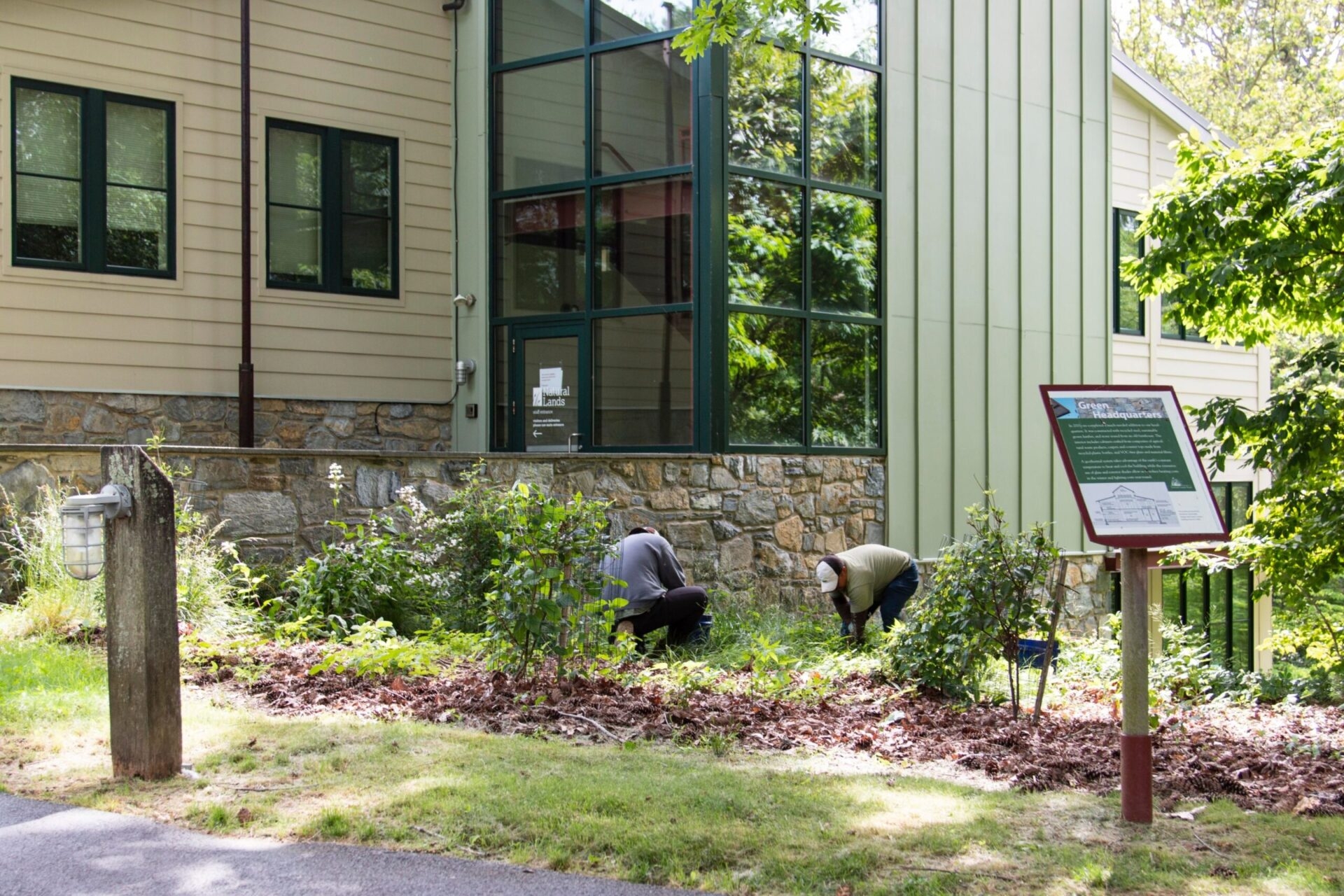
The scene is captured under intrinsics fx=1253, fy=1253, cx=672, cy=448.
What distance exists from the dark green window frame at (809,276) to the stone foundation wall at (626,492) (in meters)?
0.16

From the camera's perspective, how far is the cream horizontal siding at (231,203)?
36.8ft

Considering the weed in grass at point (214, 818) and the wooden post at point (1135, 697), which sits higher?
the wooden post at point (1135, 697)

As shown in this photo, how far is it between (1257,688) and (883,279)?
5.46 meters

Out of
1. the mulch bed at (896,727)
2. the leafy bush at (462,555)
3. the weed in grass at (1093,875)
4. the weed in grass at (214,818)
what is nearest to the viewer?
the weed in grass at (1093,875)

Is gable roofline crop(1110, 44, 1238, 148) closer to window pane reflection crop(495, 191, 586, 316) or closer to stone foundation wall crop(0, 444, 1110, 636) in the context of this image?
stone foundation wall crop(0, 444, 1110, 636)

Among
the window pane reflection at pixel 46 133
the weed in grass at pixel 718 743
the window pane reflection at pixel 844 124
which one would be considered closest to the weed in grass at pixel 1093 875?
the weed in grass at pixel 718 743

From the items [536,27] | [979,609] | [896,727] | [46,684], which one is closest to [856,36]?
[536,27]

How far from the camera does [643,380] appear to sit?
11.9 meters

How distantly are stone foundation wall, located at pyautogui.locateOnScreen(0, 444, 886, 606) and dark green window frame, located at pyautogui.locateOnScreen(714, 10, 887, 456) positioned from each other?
0.16 meters

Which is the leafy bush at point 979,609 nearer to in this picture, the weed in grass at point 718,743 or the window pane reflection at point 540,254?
the weed in grass at point 718,743

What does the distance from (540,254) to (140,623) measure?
8113 millimetres

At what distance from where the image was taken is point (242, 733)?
5.77m

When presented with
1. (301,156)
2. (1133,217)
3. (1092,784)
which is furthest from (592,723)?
(1133,217)

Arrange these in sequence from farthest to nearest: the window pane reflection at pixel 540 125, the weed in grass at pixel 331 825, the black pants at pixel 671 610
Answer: the window pane reflection at pixel 540 125 → the black pants at pixel 671 610 → the weed in grass at pixel 331 825
